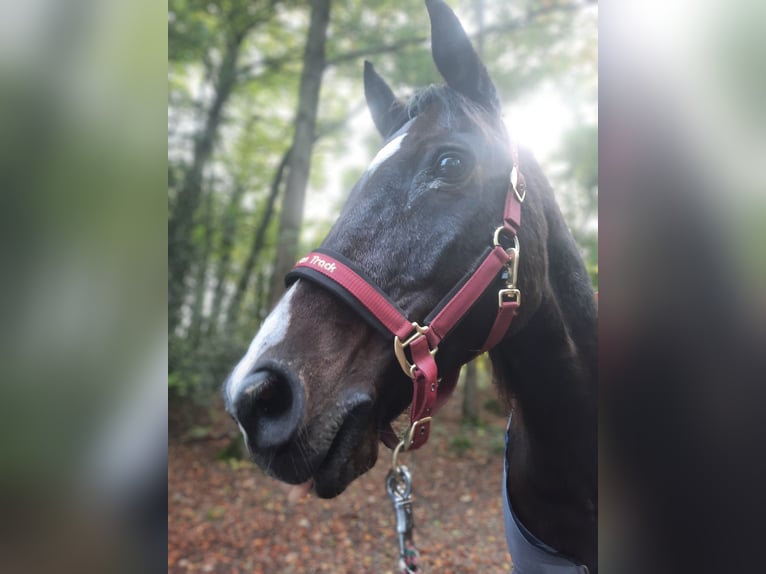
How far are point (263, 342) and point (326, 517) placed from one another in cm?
496

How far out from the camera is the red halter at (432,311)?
4.67 feet

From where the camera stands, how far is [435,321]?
1481mm

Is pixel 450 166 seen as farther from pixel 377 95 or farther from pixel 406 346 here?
pixel 377 95

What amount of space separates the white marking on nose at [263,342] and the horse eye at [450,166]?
69cm

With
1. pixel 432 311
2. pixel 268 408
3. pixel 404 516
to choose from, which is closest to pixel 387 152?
pixel 432 311

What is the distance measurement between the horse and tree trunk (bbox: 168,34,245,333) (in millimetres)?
6129

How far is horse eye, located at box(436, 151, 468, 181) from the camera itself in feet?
5.35

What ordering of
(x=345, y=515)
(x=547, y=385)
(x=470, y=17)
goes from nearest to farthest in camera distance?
(x=547, y=385) → (x=345, y=515) → (x=470, y=17)

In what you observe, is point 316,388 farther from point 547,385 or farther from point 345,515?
point 345,515

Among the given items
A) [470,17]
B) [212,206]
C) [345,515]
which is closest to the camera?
[345,515]
